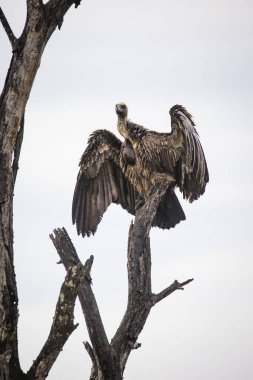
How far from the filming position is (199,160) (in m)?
8.69

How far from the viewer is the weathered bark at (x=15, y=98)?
4.88 m

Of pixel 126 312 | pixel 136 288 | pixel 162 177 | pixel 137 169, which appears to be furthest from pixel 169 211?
pixel 126 312

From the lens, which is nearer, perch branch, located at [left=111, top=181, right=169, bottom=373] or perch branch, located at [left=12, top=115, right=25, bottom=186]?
perch branch, located at [left=12, top=115, right=25, bottom=186]

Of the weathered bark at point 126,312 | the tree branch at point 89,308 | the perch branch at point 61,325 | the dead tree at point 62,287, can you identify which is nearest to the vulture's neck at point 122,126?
the weathered bark at point 126,312

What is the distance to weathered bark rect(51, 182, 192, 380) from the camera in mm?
5395

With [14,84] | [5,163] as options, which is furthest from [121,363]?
[14,84]

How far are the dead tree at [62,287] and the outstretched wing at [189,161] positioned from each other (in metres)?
2.72

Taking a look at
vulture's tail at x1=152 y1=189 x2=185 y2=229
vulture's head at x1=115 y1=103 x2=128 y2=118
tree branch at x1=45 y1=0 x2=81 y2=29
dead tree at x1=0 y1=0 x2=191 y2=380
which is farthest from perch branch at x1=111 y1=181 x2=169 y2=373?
vulture's head at x1=115 y1=103 x2=128 y2=118

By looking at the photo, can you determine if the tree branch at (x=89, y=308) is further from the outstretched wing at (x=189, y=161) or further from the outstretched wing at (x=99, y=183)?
the outstretched wing at (x=99, y=183)

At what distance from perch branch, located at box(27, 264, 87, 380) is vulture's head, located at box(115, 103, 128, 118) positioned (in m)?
5.11

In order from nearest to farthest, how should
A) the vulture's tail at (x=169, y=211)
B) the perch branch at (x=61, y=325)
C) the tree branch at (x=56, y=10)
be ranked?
the perch branch at (x=61, y=325)
the tree branch at (x=56, y=10)
the vulture's tail at (x=169, y=211)

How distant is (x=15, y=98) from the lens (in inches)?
201

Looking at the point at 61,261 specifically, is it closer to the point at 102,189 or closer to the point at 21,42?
the point at 21,42

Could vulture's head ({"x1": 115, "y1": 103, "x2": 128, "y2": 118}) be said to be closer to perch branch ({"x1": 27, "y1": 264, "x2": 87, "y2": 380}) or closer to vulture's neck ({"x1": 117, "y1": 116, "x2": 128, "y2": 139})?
vulture's neck ({"x1": 117, "y1": 116, "x2": 128, "y2": 139})
